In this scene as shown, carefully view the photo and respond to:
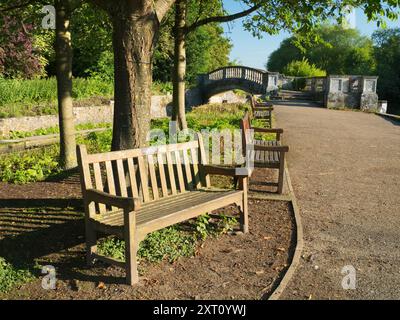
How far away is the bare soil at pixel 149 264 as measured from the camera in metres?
3.76

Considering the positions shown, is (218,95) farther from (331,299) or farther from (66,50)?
(331,299)

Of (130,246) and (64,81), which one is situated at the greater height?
(64,81)

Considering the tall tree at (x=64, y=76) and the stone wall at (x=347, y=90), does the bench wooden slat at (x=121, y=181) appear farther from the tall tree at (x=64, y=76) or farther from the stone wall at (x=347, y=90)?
the stone wall at (x=347, y=90)

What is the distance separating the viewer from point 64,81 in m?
8.25

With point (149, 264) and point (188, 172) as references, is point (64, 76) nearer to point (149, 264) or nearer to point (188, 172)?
point (188, 172)

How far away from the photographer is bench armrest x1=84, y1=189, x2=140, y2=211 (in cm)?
368

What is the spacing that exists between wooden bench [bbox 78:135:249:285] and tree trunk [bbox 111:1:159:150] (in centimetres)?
49

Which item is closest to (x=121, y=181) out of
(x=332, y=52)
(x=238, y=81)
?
(x=238, y=81)

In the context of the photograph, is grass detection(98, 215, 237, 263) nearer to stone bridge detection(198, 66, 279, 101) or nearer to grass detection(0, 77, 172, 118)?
grass detection(0, 77, 172, 118)

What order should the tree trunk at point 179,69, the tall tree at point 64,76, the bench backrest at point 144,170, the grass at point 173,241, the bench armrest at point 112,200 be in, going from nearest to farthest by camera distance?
the bench armrest at point 112,200
the bench backrest at point 144,170
the grass at point 173,241
the tall tree at point 64,76
the tree trunk at point 179,69

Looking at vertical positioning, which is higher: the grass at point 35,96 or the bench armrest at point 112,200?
the grass at point 35,96

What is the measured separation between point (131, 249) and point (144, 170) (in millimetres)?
1200

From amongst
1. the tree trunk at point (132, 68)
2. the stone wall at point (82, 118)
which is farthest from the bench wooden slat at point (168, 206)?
the stone wall at point (82, 118)

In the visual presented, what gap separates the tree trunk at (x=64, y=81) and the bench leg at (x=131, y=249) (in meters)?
5.10
